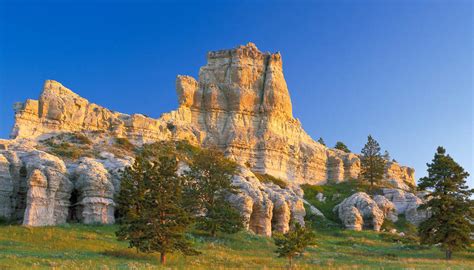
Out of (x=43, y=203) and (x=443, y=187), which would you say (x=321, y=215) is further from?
(x=43, y=203)

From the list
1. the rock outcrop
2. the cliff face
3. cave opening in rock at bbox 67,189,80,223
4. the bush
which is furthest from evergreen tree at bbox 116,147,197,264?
the bush

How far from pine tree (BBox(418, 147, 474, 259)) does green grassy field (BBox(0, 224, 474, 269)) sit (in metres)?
1.83

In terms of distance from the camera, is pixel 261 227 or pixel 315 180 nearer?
pixel 261 227

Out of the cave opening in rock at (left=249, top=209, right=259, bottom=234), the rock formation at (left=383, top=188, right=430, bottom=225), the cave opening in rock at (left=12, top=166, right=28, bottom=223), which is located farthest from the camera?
the rock formation at (left=383, top=188, right=430, bottom=225)

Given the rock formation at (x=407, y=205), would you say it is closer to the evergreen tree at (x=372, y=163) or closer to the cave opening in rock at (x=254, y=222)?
the evergreen tree at (x=372, y=163)

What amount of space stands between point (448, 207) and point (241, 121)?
231 ft

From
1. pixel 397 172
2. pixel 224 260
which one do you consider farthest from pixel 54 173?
pixel 397 172

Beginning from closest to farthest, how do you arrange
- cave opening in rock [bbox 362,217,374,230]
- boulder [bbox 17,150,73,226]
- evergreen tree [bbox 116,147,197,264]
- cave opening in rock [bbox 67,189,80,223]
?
evergreen tree [bbox 116,147,197,264] < boulder [bbox 17,150,73,226] < cave opening in rock [bbox 67,189,80,223] < cave opening in rock [bbox 362,217,374,230]

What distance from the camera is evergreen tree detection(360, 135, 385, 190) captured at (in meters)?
107

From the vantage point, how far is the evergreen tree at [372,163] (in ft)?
351

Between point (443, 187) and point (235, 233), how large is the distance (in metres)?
21.5

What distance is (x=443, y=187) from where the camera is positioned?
135 ft

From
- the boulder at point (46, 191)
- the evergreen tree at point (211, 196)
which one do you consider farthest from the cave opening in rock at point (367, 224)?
the boulder at point (46, 191)

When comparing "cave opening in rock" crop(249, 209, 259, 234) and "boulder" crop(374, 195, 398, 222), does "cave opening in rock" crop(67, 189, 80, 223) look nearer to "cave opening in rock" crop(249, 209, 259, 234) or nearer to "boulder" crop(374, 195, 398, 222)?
"cave opening in rock" crop(249, 209, 259, 234)
